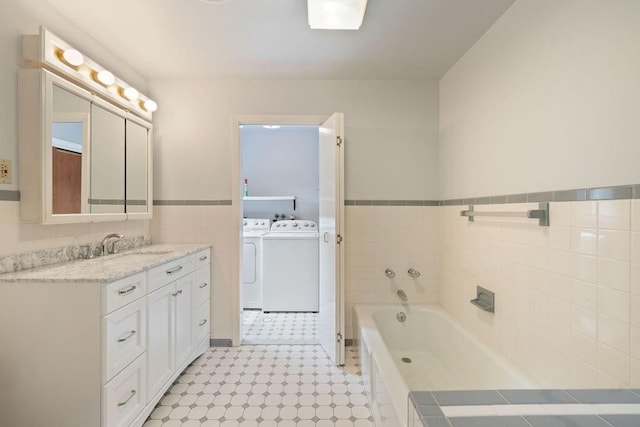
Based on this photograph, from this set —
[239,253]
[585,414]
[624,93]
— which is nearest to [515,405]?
[585,414]

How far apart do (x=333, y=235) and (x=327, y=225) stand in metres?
0.18

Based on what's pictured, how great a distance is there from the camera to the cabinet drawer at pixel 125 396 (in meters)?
1.28

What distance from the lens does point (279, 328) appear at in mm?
2805

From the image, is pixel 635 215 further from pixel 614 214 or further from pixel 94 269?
pixel 94 269

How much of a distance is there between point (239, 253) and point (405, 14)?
2.10 m

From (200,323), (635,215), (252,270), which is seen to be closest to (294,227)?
(252,270)

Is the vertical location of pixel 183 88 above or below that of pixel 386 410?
above

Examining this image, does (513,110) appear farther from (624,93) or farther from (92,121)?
(92,121)

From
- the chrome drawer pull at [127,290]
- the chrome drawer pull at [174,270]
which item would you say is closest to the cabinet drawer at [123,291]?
the chrome drawer pull at [127,290]

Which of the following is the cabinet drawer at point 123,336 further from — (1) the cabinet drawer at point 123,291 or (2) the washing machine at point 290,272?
(2) the washing machine at point 290,272

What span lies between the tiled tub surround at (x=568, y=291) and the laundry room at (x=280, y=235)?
5.34 ft

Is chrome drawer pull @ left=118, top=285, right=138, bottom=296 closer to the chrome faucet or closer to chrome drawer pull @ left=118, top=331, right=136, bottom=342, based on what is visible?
chrome drawer pull @ left=118, top=331, right=136, bottom=342

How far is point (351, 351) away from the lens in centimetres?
238

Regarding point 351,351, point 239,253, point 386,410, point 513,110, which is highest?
point 513,110
